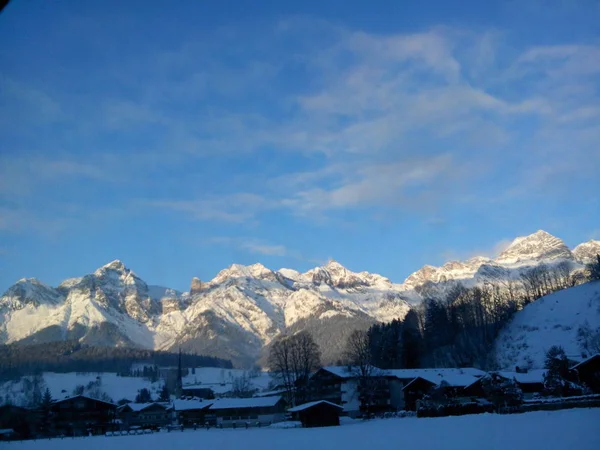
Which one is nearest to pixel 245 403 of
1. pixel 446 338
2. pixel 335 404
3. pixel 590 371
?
pixel 335 404

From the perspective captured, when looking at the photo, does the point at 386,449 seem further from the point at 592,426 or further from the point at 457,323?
the point at 457,323

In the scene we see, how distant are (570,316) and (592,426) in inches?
3169

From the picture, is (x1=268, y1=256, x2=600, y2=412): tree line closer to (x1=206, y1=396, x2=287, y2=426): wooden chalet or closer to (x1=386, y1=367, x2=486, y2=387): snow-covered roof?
(x1=206, y1=396, x2=287, y2=426): wooden chalet

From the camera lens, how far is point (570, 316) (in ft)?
333

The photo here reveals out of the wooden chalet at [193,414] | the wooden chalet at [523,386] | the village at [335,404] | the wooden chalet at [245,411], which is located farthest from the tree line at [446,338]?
the wooden chalet at [193,414]

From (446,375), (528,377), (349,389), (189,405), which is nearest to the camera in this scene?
(528,377)

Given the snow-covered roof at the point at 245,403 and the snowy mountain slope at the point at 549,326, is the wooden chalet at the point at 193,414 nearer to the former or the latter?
the snow-covered roof at the point at 245,403

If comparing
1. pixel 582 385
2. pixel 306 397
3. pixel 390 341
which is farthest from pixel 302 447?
pixel 390 341

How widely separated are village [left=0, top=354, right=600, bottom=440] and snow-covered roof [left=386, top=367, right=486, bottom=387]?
131mm

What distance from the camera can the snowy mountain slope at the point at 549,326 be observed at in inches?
3718

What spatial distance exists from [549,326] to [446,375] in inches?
1117

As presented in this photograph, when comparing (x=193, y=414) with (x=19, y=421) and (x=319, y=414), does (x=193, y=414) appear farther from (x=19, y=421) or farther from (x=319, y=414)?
(x=319, y=414)

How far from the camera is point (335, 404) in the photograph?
64.9 m

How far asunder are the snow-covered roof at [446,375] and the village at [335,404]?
13 cm
